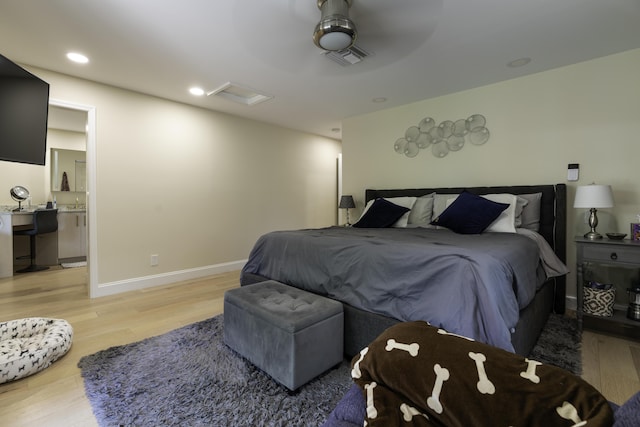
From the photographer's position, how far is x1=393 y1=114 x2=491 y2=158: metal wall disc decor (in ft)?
11.2

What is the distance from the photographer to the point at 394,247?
1872 mm

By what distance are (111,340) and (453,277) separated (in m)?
2.49

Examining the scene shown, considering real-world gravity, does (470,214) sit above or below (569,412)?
above

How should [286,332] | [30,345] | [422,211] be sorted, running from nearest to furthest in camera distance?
[286,332] < [30,345] < [422,211]

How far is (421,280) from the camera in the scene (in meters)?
1.66

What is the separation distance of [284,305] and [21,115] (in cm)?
237

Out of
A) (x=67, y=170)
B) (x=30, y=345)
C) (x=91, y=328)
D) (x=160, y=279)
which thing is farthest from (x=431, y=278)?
(x=67, y=170)

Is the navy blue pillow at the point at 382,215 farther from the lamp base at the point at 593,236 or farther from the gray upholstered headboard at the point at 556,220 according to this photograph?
the lamp base at the point at 593,236

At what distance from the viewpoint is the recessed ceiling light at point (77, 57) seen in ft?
8.63

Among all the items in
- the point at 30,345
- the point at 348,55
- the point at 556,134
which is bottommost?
the point at 30,345

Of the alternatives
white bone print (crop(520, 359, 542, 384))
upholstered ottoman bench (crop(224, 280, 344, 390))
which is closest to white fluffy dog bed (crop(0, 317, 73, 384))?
upholstered ottoman bench (crop(224, 280, 344, 390))

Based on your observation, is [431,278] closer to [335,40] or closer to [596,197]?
[335,40]

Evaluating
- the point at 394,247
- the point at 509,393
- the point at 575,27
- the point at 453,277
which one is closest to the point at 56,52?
the point at 394,247

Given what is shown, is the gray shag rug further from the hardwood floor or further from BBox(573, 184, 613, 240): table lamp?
BBox(573, 184, 613, 240): table lamp
